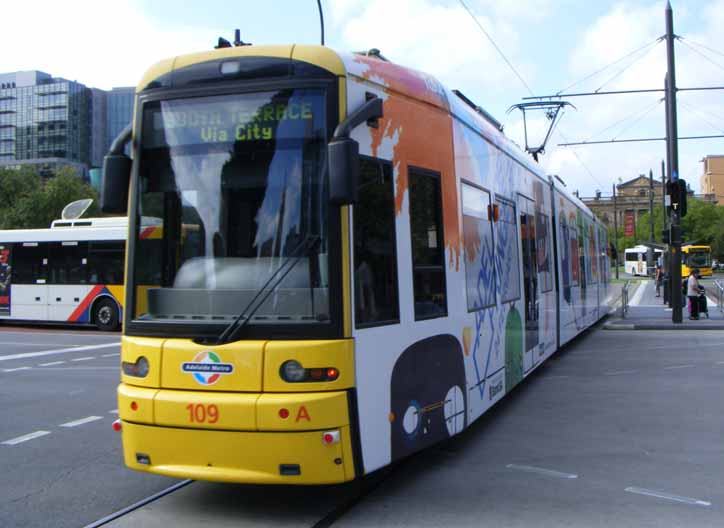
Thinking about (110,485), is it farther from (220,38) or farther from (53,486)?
(220,38)

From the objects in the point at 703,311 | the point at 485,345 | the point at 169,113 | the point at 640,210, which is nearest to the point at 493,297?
the point at 485,345

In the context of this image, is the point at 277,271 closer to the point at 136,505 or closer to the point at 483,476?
the point at 136,505

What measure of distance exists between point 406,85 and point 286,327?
220cm

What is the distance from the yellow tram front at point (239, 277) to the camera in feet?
16.3

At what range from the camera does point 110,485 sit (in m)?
6.21

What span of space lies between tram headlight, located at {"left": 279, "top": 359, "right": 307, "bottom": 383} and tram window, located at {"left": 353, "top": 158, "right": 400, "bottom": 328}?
0.47 metres

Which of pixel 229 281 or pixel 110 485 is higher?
pixel 229 281

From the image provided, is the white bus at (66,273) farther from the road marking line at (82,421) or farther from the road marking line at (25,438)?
the road marking line at (25,438)

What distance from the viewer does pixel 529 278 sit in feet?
33.3

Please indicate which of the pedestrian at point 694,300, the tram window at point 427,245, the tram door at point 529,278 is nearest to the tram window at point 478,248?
the tram window at point 427,245

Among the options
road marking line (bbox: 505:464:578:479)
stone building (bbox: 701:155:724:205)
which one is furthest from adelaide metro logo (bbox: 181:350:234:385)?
stone building (bbox: 701:155:724:205)

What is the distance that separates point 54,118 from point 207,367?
119 meters

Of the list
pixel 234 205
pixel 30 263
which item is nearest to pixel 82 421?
pixel 234 205

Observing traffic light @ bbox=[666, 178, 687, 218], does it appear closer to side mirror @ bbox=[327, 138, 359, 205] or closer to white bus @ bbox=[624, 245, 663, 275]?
side mirror @ bbox=[327, 138, 359, 205]
